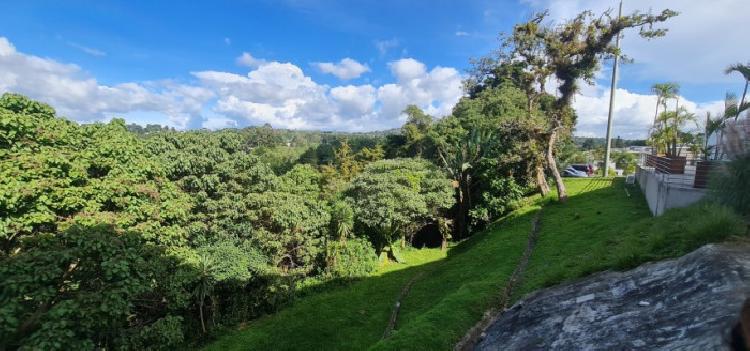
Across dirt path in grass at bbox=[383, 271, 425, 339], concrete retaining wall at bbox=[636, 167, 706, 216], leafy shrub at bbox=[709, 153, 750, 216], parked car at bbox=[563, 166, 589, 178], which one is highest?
leafy shrub at bbox=[709, 153, 750, 216]

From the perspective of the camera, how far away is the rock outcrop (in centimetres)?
478

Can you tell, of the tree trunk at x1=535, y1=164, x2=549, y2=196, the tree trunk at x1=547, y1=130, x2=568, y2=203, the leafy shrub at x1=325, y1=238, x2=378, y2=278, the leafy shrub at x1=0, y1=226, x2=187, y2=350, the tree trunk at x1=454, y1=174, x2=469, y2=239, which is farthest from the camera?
the tree trunk at x1=454, y1=174, x2=469, y2=239

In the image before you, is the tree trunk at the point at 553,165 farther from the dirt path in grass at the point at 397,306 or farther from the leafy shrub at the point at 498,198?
the dirt path in grass at the point at 397,306

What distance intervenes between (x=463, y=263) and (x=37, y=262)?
1506cm

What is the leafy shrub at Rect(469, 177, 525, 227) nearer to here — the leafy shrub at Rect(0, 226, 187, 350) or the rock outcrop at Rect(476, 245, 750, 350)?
the rock outcrop at Rect(476, 245, 750, 350)

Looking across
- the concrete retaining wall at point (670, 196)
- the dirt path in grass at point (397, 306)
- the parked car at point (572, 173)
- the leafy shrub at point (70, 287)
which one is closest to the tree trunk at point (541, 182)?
the concrete retaining wall at point (670, 196)

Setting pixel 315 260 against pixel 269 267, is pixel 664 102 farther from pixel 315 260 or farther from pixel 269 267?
pixel 269 267

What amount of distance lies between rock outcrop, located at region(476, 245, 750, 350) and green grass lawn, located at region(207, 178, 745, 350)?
92 centimetres

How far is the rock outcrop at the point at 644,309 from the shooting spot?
15.7 feet

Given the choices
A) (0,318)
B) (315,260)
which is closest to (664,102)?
(315,260)

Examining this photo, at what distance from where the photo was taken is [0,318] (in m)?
5.78

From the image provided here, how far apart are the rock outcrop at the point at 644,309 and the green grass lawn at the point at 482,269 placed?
92 centimetres

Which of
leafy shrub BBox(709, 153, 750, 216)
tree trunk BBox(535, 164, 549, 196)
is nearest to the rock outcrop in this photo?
leafy shrub BBox(709, 153, 750, 216)

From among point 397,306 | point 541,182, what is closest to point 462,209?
point 541,182
